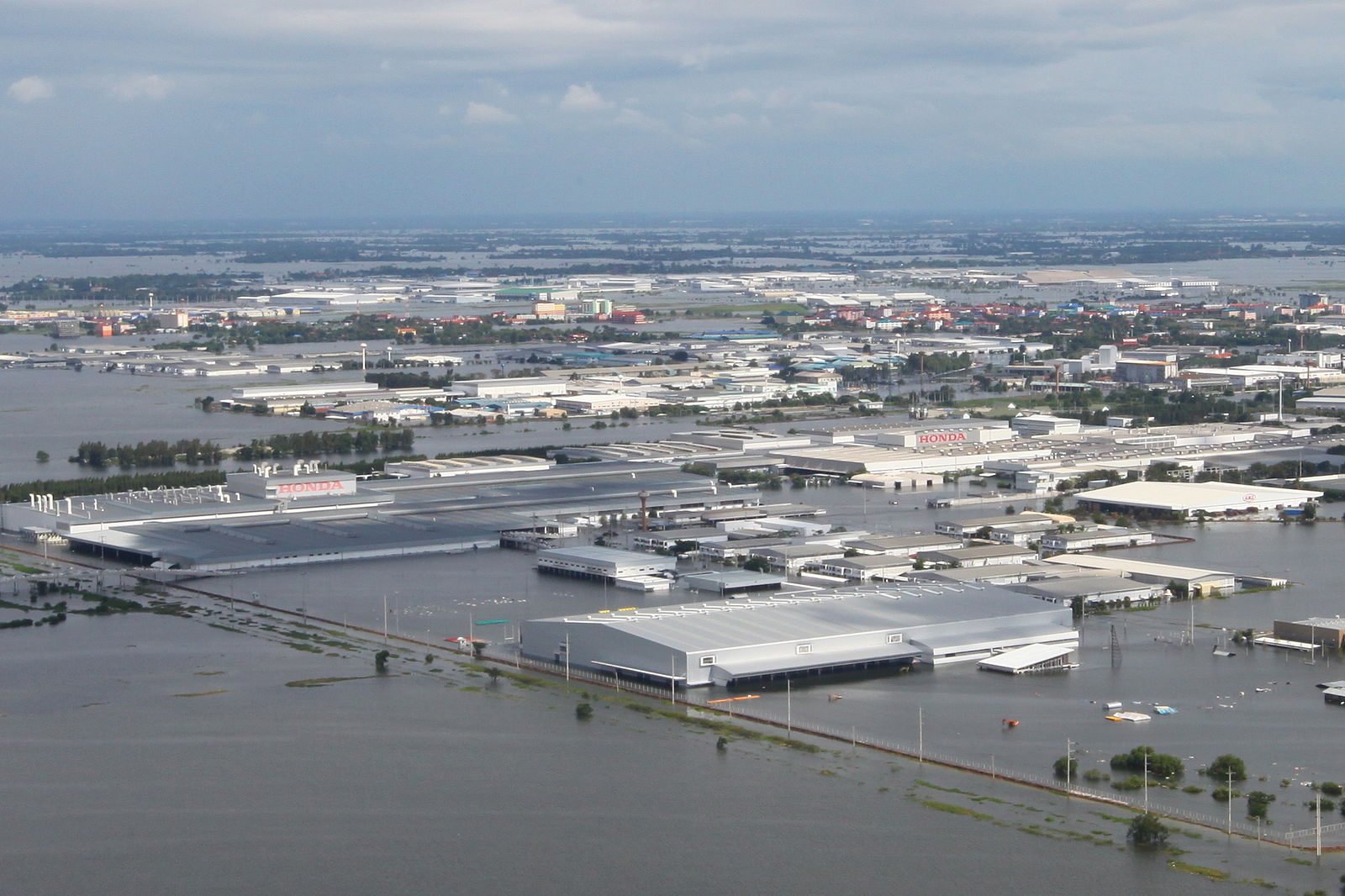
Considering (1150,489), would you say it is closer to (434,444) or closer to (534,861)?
(434,444)

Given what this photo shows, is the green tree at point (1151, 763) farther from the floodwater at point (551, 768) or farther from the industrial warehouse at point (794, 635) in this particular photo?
the industrial warehouse at point (794, 635)

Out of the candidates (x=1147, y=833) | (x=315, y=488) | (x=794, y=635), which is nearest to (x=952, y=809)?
(x=1147, y=833)

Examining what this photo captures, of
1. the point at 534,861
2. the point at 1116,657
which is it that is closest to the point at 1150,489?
the point at 1116,657

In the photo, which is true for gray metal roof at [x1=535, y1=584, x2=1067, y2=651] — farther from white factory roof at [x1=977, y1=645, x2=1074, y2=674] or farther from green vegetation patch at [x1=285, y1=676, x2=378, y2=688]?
green vegetation patch at [x1=285, y1=676, x2=378, y2=688]

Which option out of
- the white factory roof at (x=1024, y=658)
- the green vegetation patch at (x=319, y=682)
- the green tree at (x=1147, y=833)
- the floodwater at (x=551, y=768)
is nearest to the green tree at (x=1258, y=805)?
the floodwater at (x=551, y=768)

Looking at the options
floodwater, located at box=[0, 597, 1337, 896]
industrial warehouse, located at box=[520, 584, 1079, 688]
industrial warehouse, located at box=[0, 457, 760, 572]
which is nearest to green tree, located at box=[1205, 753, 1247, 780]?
floodwater, located at box=[0, 597, 1337, 896]

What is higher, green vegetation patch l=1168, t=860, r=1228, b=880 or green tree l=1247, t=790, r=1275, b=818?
green tree l=1247, t=790, r=1275, b=818
